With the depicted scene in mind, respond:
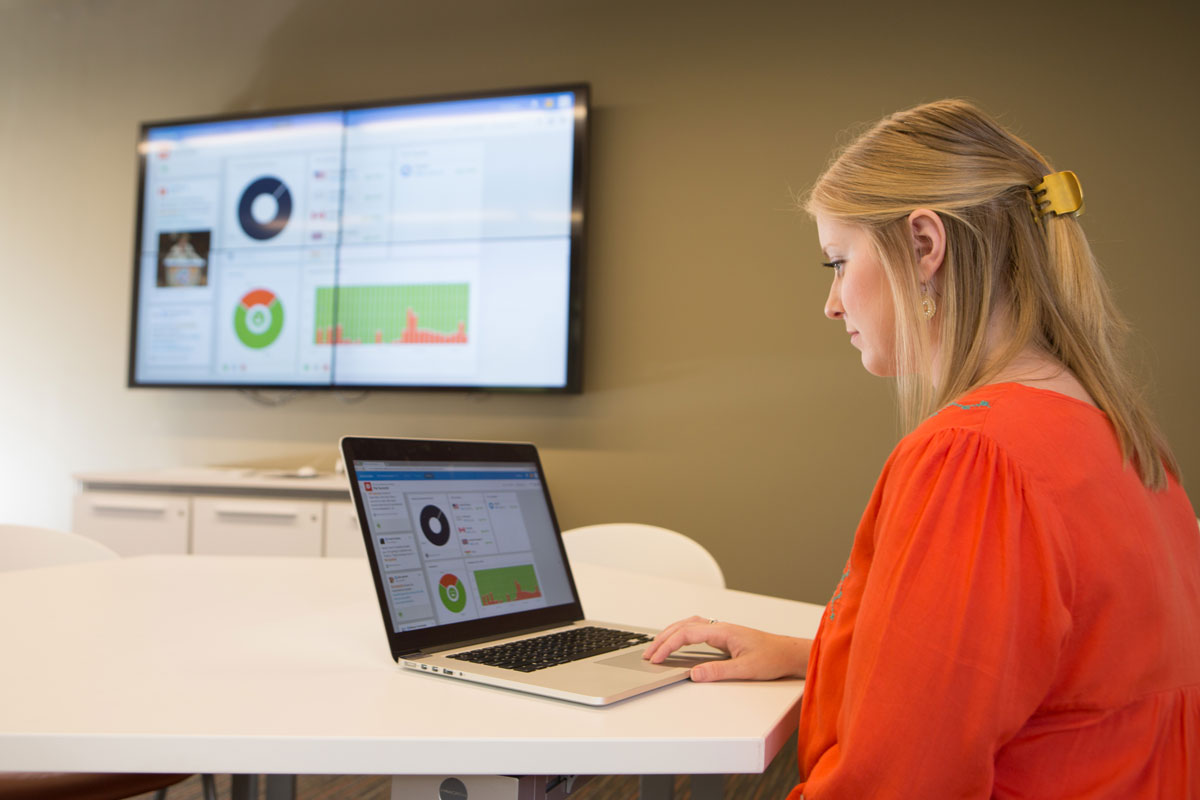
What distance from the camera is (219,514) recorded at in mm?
3109

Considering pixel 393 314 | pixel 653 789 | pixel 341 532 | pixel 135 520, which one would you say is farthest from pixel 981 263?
pixel 135 520

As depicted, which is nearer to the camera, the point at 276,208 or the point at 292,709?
the point at 292,709

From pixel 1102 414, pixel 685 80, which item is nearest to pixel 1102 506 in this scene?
pixel 1102 414

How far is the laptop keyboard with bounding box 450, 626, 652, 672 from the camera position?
1001 mm

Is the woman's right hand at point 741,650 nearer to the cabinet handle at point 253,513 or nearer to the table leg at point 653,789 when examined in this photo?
the table leg at point 653,789

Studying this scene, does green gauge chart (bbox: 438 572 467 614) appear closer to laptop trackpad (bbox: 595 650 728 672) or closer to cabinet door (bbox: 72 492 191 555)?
laptop trackpad (bbox: 595 650 728 672)

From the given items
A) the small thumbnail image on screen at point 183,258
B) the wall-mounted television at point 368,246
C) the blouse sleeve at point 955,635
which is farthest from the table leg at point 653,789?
the small thumbnail image on screen at point 183,258

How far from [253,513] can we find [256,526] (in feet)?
0.15

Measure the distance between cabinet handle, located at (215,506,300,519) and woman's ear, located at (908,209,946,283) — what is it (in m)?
2.57

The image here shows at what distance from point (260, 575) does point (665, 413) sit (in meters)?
1.79

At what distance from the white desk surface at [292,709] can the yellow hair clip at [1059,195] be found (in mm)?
565

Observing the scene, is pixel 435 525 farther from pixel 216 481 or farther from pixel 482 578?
pixel 216 481

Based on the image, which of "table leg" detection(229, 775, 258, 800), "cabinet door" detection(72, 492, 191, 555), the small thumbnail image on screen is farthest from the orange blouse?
the small thumbnail image on screen

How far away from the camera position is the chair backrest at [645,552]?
196 centimetres
